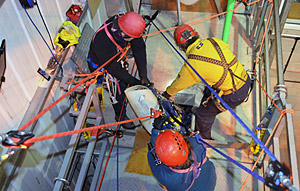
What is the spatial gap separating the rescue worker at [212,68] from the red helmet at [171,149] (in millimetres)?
878

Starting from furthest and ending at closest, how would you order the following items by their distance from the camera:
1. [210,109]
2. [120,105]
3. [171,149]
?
[120,105]
[210,109]
[171,149]

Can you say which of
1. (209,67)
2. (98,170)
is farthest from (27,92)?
(209,67)

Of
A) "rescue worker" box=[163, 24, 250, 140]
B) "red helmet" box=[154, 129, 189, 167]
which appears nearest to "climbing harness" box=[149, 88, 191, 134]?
"rescue worker" box=[163, 24, 250, 140]

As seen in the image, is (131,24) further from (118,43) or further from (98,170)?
(98,170)

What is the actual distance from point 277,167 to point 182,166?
3.05 ft

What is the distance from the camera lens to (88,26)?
382 cm

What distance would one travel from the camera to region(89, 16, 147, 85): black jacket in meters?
3.15

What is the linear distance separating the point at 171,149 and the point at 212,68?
106 centimetres

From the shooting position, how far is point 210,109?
3447 mm

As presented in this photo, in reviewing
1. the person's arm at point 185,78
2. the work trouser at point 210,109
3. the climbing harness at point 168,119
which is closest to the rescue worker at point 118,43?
the climbing harness at point 168,119

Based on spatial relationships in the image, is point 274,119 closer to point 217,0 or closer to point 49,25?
point 49,25

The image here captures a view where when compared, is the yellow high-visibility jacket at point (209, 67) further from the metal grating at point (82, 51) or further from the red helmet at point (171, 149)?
the metal grating at point (82, 51)

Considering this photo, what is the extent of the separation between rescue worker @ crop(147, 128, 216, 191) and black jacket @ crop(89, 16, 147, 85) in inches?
46.0

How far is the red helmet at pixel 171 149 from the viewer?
7.43 ft
